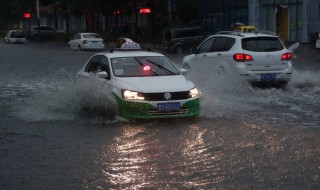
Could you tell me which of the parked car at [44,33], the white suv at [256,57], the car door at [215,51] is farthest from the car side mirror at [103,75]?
the parked car at [44,33]

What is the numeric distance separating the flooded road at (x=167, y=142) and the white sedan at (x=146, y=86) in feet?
0.77

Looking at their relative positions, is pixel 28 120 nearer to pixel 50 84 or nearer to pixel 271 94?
pixel 271 94

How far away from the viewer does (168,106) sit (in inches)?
443

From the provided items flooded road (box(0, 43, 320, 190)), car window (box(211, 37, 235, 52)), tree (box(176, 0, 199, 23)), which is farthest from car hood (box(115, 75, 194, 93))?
tree (box(176, 0, 199, 23))

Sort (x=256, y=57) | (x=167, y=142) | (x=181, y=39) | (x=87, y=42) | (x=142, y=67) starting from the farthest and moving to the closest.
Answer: (x=87, y=42), (x=181, y=39), (x=256, y=57), (x=142, y=67), (x=167, y=142)

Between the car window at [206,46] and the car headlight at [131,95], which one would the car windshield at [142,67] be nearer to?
the car headlight at [131,95]

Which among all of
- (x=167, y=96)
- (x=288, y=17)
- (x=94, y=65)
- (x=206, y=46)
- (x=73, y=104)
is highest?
(x=288, y=17)

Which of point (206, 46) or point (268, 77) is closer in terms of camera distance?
point (268, 77)

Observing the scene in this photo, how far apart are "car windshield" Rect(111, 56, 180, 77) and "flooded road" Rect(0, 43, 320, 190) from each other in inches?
25.9

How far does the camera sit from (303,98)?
14938mm

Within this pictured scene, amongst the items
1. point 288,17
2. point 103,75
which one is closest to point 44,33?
point 288,17

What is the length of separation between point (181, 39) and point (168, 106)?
89.0ft

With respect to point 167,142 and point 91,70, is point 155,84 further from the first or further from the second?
point 91,70

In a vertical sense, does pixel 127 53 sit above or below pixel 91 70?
above
